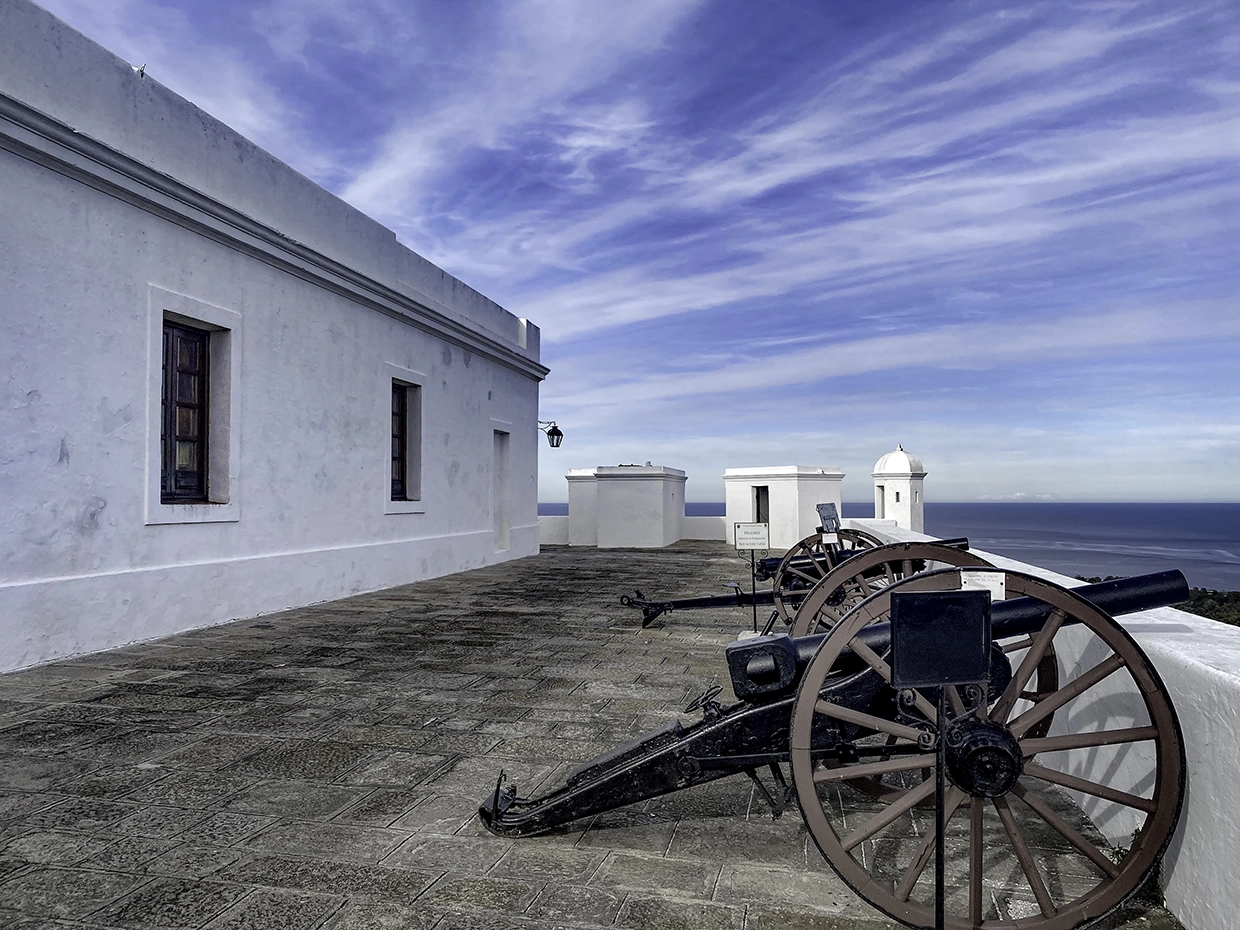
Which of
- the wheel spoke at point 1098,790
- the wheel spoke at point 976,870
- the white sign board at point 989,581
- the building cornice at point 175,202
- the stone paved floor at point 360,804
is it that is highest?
the building cornice at point 175,202

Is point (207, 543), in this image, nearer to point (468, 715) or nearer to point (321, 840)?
point (468, 715)

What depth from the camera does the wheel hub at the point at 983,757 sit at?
247 cm

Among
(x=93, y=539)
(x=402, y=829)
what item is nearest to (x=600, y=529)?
(x=93, y=539)

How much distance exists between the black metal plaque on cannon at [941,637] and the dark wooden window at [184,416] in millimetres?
7366

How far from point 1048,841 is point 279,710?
408 cm

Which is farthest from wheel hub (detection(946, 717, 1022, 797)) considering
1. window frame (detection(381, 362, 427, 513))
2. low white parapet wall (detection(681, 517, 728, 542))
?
low white parapet wall (detection(681, 517, 728, 542))

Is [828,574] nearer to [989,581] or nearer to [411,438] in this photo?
[989,581]

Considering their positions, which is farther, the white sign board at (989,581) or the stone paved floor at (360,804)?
the stone paved floor at (360,804)

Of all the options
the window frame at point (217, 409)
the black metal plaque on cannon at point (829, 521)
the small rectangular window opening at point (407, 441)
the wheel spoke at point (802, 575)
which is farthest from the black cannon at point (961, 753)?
the small rectangular window opening at point (407, 441)

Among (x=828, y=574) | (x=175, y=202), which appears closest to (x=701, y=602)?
(x=828, y=574)

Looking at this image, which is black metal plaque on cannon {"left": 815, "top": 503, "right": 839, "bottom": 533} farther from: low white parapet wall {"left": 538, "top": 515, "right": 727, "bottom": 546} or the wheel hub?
low white parapet wall {"left": 538, "top": 515, "right": 727, "bottom": 546}

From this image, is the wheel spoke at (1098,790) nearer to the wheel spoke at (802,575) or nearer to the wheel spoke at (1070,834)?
the wheel spoke at (1070,834)

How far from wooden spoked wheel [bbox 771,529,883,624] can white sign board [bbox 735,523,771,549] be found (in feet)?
2.10

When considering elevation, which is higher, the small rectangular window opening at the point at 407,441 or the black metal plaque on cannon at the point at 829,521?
the small rectangular window opening at the point at 407,441
